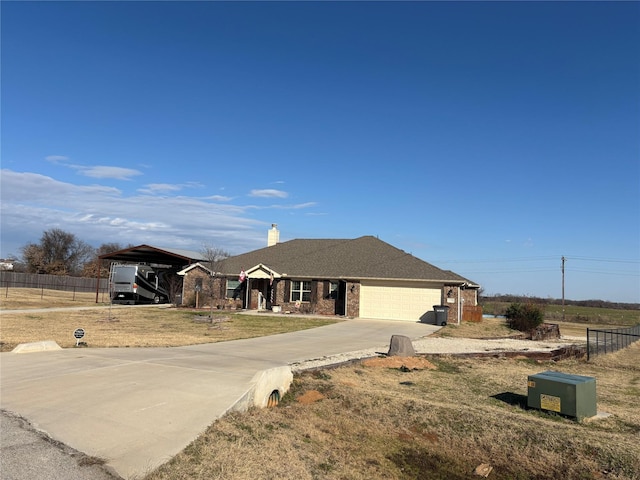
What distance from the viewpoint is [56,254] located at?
7725 centimetres

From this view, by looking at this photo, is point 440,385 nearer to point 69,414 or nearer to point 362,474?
point 362,474

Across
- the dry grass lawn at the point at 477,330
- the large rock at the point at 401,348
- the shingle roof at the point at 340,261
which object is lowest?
the dry grass lawn at the point at 477,330

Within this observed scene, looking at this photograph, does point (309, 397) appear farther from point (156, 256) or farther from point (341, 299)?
point (156, 256)

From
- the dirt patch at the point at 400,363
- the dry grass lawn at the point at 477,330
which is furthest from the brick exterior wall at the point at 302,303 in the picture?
the dirt patch at the point at 400,363

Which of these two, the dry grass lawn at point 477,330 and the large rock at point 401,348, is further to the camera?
the dry grass lawn at point 477,330

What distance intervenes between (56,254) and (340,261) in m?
64.6

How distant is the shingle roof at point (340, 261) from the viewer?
2808 centimetres

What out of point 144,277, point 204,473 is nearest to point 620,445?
point 204,473

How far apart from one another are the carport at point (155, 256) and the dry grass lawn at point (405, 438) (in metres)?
27.4

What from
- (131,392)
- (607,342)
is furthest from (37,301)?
(607,342)

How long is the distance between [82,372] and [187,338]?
6606mm

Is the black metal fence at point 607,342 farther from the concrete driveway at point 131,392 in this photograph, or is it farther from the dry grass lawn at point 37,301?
the dry grass lawn at point 37,301

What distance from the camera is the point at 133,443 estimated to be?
17.7 feet

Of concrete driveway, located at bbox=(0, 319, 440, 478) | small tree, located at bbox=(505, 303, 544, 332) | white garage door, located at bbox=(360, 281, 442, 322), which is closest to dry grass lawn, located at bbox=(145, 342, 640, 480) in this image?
concrete driveway, located at bbox=(0, 319, 440, 478)
